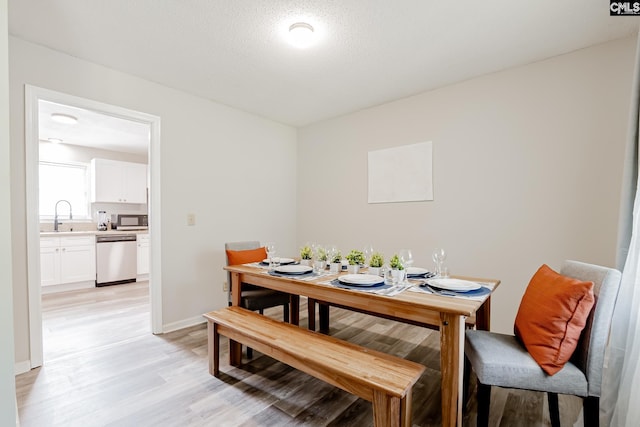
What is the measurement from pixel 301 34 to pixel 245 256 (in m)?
1.94

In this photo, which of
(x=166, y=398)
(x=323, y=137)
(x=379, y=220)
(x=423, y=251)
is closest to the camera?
(x=166, y=398)

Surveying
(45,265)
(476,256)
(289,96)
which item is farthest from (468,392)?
(45,265)

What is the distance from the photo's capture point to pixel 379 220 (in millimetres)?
3482

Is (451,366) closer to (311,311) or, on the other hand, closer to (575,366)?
(575,366)

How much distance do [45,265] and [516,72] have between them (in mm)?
6355

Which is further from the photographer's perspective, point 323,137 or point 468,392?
point 323,137

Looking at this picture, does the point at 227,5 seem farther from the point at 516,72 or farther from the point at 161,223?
the point at 516,72

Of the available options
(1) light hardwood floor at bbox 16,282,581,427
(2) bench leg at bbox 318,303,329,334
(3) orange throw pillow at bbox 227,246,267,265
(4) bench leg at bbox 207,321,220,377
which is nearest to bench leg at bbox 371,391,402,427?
(1) light hardwood floor at bbox 16,282,581,427

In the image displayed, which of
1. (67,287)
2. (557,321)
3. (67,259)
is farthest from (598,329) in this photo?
(67,287)

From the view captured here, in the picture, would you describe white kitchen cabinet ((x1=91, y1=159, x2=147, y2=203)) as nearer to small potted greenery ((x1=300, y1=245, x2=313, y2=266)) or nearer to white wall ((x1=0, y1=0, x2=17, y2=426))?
small potted greenery ((x1=300, y1=245, x2=313, y2=266))

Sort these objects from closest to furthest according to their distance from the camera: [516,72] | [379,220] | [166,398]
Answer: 1. [166,398]
2. [516,72]
3. [379,220]

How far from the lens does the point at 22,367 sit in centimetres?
212

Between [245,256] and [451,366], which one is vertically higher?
[245,256]

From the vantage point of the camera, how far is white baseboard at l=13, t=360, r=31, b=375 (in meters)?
2.10
